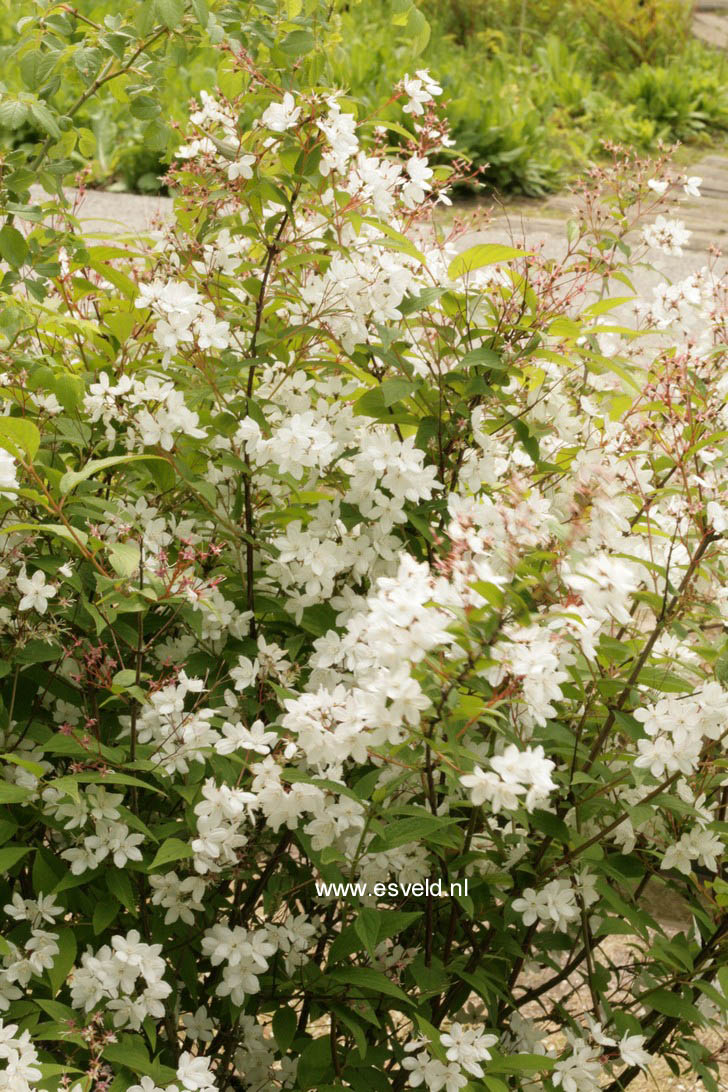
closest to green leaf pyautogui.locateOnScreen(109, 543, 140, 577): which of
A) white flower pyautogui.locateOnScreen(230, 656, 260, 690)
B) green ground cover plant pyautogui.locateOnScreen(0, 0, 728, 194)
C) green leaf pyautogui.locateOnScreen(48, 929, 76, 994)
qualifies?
white flower pyautogui.locateOnScreen(230, 656, 260, 690)

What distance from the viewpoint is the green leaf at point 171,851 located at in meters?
1.52

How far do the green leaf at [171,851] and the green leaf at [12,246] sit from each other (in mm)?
831

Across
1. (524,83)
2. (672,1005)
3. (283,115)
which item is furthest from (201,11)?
(524,83)

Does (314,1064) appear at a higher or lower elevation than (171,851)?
lower

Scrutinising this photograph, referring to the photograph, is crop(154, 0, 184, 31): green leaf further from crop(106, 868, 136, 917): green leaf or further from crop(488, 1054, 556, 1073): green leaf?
crop(488, 1054, 556, 1073): green leaf

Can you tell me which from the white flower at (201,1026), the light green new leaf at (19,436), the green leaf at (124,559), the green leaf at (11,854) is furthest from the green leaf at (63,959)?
the light green new leaf at (19,436)

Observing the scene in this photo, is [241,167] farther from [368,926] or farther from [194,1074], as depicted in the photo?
[194,1074]

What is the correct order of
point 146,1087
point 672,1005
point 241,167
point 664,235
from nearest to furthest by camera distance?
1. point 146,1087
2. point 241,167
3. point 672,1005
4. point 664,235

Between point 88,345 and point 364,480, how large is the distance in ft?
2.47

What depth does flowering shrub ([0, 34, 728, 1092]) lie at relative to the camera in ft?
5.16

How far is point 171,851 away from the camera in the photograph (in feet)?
5.03

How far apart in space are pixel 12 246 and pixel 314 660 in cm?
73

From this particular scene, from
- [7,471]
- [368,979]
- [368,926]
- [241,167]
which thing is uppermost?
[241,167]

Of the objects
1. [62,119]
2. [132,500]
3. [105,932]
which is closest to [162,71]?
[62,119]
